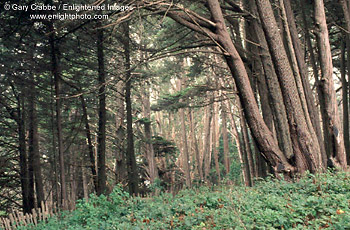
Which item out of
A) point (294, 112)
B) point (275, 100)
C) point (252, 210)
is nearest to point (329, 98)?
point (294, 112)

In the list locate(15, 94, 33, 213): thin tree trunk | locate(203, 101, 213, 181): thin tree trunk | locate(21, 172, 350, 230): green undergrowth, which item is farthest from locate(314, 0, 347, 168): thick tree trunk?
locate(203, 101, 213, 181): thin tree trunk

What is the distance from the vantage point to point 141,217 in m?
6.86

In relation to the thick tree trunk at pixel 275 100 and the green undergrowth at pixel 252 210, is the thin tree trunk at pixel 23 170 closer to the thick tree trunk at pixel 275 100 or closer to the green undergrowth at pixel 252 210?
the green undergrowth at pixel 252 210

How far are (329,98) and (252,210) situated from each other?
412 cm

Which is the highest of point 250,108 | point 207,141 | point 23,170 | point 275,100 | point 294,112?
point 207,141

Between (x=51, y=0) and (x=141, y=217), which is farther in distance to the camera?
(x=51, y=0)

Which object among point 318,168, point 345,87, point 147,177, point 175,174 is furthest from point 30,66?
point 175,174

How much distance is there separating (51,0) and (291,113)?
24.4 feet

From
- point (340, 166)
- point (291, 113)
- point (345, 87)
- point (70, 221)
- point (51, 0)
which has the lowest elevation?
point (70, 221)

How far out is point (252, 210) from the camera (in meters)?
5.26

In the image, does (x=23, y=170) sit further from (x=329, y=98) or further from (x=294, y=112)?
(x=329, y=98)

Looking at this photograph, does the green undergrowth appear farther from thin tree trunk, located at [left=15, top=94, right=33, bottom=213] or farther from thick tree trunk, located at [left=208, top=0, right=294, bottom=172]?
thin tree trunk, located at [left=15, top=94, right=33, bottom=213]

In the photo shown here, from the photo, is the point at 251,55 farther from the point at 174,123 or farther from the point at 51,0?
the point at 174,123

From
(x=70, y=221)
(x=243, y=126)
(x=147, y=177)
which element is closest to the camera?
(x=70, y=221)
